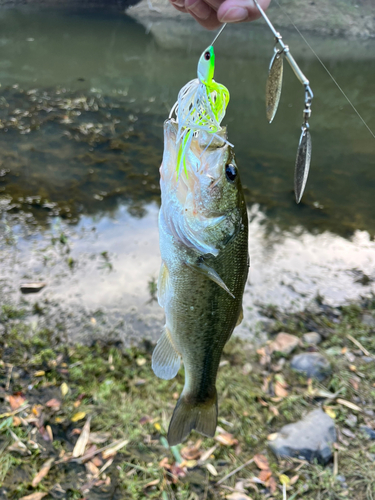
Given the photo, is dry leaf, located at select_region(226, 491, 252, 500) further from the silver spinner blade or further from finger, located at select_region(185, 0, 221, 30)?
finger, located at select_region(185, 0, 221, 30)

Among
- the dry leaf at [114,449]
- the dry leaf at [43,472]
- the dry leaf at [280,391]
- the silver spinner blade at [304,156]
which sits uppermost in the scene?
the silver spinner blade at [304,156]

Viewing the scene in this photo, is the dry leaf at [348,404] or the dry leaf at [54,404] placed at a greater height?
the dry leaf at [348,404]

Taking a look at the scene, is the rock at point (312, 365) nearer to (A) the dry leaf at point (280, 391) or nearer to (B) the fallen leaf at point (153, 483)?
(A) the dry leaf at point (280, 391)

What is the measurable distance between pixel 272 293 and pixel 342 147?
6229 mm

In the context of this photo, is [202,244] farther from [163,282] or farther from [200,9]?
[200,9]

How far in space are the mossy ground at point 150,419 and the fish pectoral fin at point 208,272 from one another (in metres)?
2.03

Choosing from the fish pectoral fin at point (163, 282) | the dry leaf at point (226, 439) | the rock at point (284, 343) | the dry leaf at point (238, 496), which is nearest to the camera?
the fish pectoral fin at point (163, 282)

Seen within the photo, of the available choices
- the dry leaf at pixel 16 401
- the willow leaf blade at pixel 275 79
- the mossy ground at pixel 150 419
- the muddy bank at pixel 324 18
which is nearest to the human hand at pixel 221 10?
the willow leaf blade at pixel 275 79

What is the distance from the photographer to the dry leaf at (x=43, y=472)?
258 centimetres

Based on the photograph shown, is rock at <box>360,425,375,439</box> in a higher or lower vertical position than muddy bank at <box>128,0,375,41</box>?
lower

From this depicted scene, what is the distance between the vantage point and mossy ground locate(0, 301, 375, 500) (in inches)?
107

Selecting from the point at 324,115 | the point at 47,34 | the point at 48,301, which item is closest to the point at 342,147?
the point at 324,115

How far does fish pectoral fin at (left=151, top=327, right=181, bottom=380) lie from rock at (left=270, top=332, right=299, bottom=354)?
97.4 inches

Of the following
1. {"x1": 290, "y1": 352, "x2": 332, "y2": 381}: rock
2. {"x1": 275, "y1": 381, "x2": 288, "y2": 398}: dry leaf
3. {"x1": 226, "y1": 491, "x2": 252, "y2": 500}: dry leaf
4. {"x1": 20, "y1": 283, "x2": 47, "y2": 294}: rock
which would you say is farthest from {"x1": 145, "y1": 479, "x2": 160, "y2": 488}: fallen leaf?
A: {"x1": 20, "y1": 283, "x2": 47, "y2": 294}: rock
